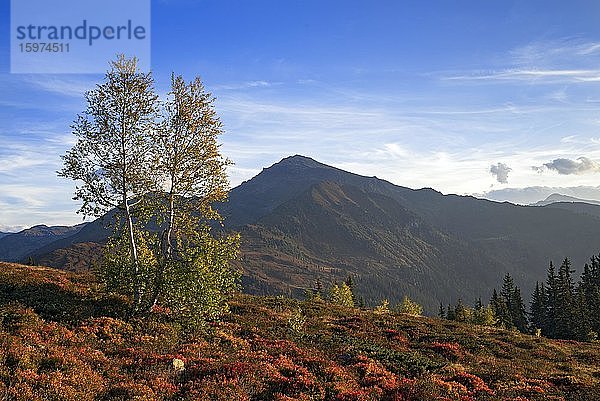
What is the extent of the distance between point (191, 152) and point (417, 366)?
58.0ft

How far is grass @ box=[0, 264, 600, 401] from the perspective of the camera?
47.3ft

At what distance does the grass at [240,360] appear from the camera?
567 inches

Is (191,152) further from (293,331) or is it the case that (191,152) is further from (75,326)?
(293,331)

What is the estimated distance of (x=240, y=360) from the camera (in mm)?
18891

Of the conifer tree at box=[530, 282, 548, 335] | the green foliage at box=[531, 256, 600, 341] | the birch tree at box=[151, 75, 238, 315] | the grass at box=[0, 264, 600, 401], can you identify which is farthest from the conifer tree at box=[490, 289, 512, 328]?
the birch tree at box=[151, 75, 238, 315]

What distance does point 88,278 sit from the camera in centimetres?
3641

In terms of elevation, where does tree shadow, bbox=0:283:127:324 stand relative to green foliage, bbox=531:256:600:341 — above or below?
above

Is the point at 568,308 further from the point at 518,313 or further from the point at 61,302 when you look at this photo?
the point at 61,302

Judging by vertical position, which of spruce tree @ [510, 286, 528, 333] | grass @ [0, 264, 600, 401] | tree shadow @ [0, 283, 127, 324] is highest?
tree shadow @ [0, 283, 127, 324]

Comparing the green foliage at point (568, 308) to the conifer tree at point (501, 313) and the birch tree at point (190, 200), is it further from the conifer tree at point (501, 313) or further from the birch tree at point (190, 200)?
the birch tree at point (190, 200)

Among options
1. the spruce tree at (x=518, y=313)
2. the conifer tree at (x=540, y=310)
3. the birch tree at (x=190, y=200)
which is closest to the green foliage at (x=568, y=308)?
the conifer tree at (x=540, y=310)

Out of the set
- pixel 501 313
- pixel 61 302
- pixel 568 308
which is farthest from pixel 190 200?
pixel 501 313

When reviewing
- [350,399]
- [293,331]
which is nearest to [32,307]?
[293,331]

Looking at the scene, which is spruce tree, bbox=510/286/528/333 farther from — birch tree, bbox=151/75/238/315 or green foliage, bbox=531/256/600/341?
birch tree, bbox=151/75/238/315
